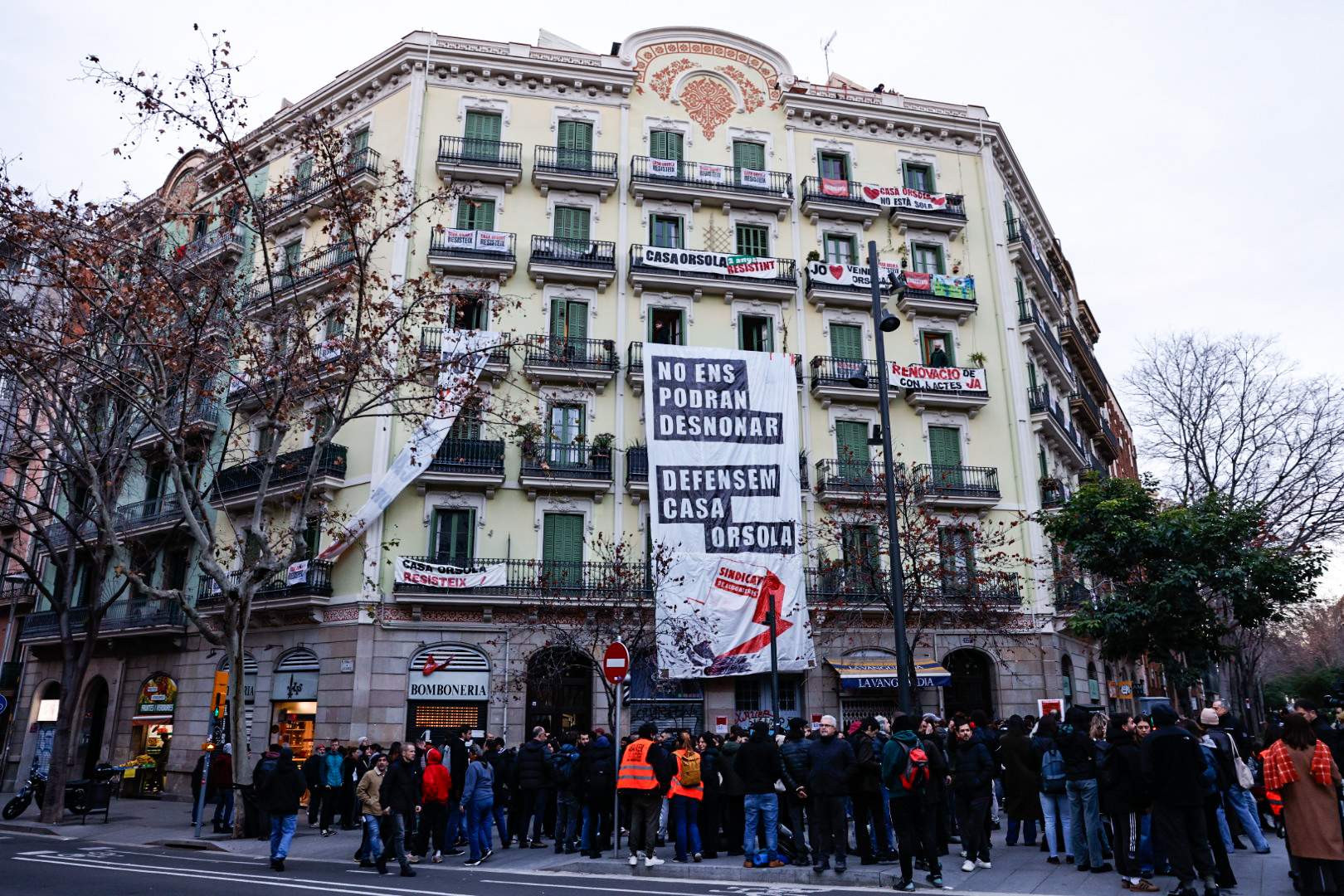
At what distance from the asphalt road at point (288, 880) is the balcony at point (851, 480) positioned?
48.8 feet

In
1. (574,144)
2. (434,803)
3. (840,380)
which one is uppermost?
(574,144)

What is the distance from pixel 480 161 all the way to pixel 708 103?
26.1 feet

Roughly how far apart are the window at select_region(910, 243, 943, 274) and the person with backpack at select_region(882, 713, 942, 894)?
22.2 metres

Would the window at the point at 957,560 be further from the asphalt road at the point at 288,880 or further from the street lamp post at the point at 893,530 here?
the asphalt road at the point at 288,880

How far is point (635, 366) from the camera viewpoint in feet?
86.4

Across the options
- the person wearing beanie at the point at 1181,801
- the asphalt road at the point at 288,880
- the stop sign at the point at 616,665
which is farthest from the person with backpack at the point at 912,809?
the stop sign at the point at 616,665

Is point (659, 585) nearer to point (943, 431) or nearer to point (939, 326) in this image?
point (943, 431)

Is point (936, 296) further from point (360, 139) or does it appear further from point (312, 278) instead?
point (360, 139)

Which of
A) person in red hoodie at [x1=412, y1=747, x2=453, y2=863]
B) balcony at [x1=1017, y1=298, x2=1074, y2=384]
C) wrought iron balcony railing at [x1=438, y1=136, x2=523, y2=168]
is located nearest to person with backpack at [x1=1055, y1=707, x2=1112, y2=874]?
person in red hoodie at [x1=412, y1=747, x2=453, y2=863]

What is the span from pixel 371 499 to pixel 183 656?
909 centimetres

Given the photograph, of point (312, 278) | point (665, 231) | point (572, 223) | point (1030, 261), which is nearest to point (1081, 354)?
point (1030, 261)

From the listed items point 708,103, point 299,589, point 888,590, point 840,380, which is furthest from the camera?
point 708,103

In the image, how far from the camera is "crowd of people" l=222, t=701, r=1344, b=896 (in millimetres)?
8945

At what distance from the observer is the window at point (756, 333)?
2805 centimetres
